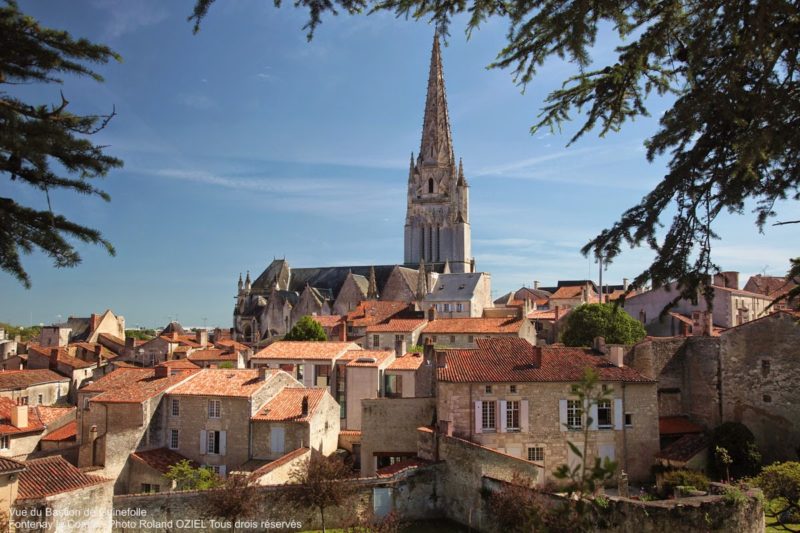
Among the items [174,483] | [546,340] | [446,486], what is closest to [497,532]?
[446,486]

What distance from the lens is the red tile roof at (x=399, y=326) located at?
42.9 m

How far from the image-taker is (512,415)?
22.8 metres

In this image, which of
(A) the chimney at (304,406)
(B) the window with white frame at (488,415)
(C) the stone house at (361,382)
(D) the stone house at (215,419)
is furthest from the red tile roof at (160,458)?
(B) the window with white frame at (488,415)

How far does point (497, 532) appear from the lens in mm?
17562

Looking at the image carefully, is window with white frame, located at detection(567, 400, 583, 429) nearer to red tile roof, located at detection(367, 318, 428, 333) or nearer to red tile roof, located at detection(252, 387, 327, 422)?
red tile roof, located at detection(252, 387, 327, 422)

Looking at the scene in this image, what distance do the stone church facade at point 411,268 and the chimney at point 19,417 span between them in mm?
35062

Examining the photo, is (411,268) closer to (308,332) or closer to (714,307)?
(308,332)

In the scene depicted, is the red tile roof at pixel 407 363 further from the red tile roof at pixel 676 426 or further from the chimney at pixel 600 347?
the red tile roof at pixel 676 426

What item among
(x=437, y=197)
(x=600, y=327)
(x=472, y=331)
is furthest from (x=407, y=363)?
(x=437, y=197)

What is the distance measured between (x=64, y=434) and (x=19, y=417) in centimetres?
213

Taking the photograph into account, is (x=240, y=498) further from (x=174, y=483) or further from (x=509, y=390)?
(x=509, y=390)

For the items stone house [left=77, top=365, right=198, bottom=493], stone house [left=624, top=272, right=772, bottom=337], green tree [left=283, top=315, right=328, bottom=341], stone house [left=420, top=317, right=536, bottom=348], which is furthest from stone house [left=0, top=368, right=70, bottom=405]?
stone house [left=624, top=272, right=772, bottom=337]

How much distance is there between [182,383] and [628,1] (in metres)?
26.1

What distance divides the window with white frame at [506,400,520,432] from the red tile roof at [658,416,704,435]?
19.9ft
